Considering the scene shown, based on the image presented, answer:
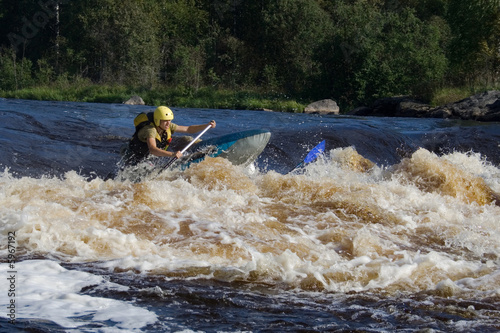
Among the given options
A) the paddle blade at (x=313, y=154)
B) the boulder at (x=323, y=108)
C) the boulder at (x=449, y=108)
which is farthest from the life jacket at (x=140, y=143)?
the boulder at (x=323, y=108)

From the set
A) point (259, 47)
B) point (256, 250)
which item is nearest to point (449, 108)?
point (256, 250)

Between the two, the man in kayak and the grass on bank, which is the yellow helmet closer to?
the man in kayak

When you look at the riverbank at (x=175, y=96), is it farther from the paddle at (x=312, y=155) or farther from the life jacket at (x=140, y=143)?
the life jacket at (x=140, y=143)

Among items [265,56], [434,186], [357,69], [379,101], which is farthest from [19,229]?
[265,56]

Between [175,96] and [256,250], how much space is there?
2790cm

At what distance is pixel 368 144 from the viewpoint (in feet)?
46.0

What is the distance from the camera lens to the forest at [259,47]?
32094 millimetres

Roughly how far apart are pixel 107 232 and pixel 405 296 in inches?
115

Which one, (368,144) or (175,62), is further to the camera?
(175,62)

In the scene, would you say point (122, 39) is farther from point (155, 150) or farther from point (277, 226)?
point (277, 226)

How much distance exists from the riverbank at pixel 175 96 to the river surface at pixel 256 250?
2050 centimetres

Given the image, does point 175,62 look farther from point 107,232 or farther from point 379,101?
point 107,232

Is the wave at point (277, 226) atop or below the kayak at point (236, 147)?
below

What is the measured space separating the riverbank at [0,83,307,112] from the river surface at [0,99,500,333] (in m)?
20.5
